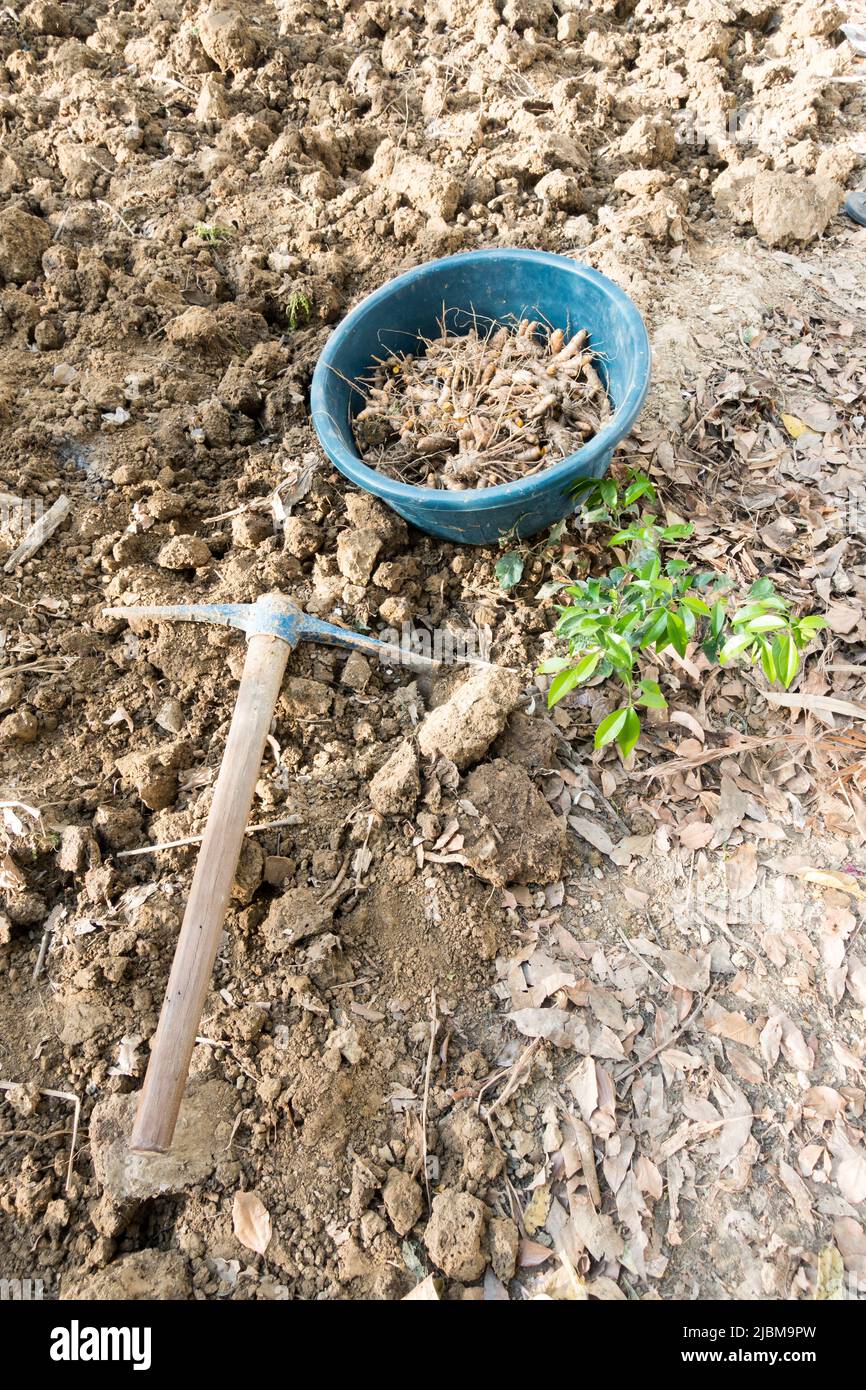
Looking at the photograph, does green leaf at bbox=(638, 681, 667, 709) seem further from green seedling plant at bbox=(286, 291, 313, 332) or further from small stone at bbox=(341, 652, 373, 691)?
green seedling plant at bbox=(286, 291, 313, 332)

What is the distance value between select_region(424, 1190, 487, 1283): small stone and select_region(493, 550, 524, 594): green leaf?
1517mm

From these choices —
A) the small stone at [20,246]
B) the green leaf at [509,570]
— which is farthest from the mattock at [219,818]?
the small stone at [20,246]

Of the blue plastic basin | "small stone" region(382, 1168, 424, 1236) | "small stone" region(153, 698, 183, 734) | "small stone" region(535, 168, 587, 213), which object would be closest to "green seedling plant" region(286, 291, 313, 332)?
the blue plastic basin

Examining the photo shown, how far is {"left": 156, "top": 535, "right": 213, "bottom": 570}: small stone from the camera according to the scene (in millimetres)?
2445

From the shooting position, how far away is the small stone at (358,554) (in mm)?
2402

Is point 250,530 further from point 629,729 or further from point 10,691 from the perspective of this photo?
point 629,729

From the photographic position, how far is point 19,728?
216cm

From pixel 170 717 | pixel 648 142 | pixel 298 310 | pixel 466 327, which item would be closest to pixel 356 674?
pixel 170 717

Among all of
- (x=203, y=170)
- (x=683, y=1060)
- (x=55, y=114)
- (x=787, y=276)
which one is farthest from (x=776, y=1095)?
(x=55, y=114)

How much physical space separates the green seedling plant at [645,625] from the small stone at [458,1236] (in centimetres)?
104

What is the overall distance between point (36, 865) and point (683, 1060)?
160 centimetres

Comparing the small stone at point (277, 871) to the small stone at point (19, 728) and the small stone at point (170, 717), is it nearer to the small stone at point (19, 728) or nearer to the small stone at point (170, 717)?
the small stone at point (170, 717)

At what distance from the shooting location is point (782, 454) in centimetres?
272

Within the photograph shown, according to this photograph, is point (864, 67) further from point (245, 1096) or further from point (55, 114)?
point (245, 1096)
